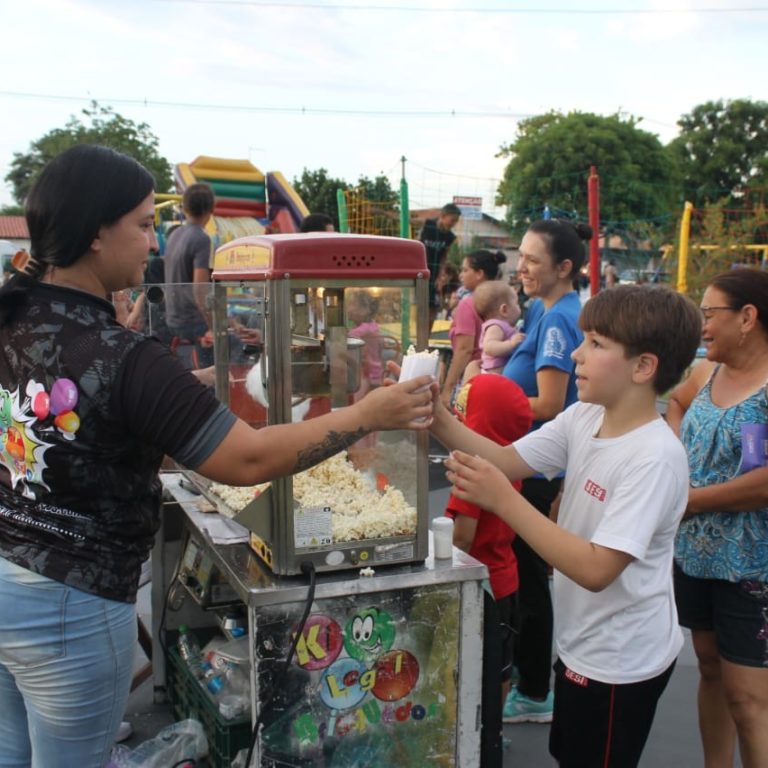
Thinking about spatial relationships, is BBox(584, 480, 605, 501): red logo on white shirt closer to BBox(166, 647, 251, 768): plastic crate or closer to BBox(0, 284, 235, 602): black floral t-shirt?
BBox(0, 284, 235, 602): black floral t-shirt

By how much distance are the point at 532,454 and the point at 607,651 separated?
0.54 m

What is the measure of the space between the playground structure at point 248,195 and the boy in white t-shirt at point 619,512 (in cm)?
1120

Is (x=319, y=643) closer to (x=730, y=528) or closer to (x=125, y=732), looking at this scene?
(x=730, y=528)

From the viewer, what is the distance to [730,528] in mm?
2236

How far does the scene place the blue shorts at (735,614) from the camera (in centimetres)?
215

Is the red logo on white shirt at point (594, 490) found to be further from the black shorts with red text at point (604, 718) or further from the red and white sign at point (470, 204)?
the red and white sign at point (470, 204)

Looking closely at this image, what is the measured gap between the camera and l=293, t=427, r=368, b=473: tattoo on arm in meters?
1.54

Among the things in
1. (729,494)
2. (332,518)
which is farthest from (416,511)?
(729,494)

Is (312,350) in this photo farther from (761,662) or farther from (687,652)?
(687,652)

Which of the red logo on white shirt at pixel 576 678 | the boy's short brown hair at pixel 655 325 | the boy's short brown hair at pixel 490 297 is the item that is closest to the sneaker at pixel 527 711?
the red logo on white shirt at pixel 576 678

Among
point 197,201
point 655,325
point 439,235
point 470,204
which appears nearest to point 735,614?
point 655,325

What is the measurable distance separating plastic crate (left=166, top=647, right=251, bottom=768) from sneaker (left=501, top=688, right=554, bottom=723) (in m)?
1.21

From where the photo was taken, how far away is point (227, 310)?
2512mm

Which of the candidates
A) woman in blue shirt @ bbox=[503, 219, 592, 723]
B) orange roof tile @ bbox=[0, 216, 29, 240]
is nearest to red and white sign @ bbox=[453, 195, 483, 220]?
woman in blue shirt @ bbox=[503, 219, 592, 723]
